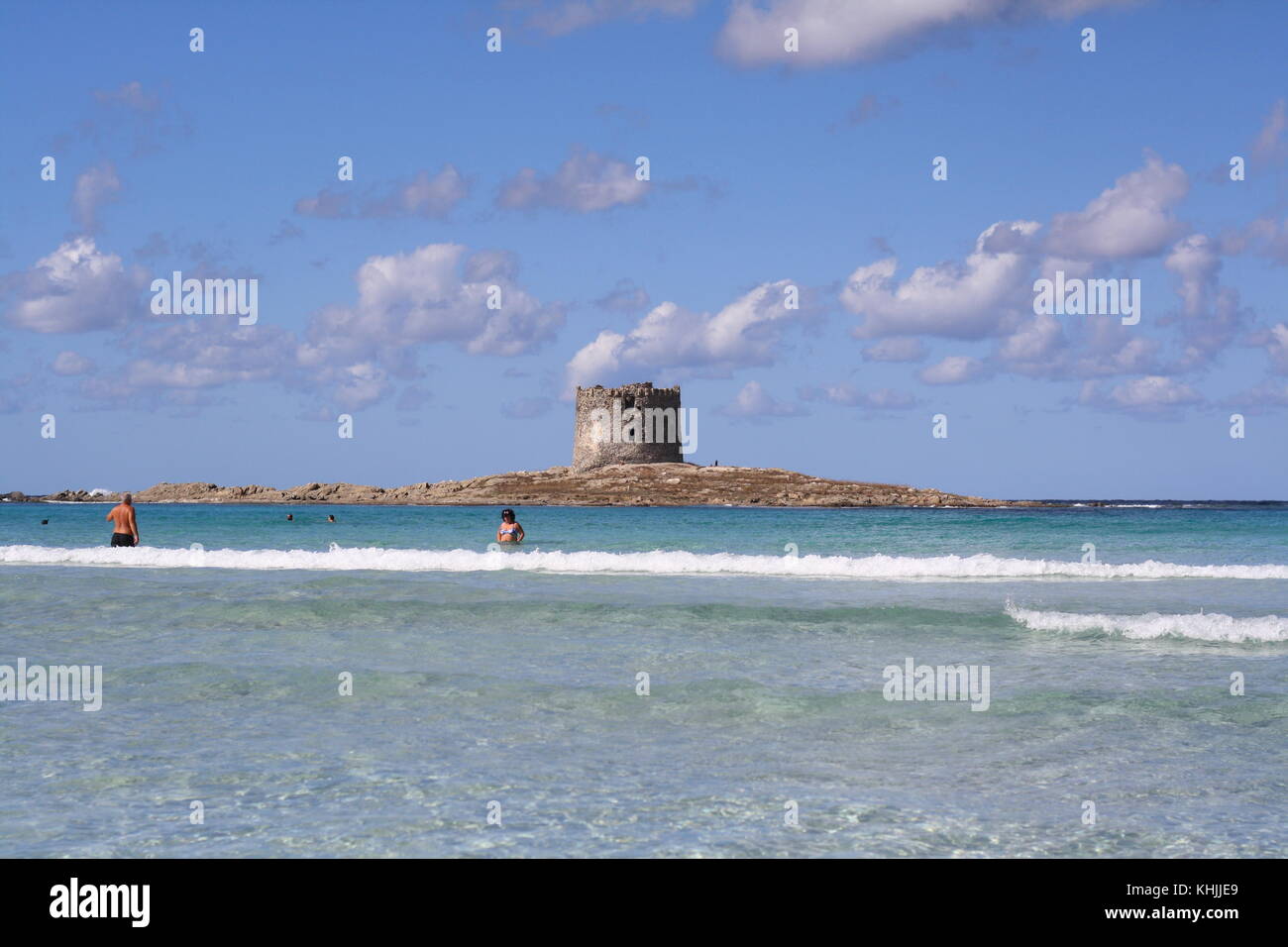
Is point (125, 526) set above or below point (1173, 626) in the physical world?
above

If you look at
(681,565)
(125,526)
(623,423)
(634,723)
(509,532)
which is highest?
(623,423)

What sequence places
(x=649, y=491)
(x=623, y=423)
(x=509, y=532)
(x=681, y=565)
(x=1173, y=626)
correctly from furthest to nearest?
(x=623, y=423) < (x=649, y=491) < (x=509, y=532) < (x=681, y=565) < (x=1173, y=626)

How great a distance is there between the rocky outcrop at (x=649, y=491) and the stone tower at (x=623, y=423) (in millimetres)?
2205

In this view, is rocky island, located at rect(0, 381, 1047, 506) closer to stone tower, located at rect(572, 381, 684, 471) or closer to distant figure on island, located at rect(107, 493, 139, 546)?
stone tower, located at rect(572, 381, 684, 471)

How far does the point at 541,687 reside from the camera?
36.3ft

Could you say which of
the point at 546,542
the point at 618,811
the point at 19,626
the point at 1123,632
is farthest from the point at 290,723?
the point at 546,542

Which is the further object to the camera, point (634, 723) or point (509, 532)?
point (509, 532)

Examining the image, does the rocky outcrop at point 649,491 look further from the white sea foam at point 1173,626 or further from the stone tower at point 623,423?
the white sea foam at point 1173,626

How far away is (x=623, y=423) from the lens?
9838 cm

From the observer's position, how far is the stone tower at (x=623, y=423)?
322ft

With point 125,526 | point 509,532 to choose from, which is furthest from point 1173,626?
point 125,526

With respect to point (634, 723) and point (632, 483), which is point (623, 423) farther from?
point (634, 723)

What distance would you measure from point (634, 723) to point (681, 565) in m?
17.9
